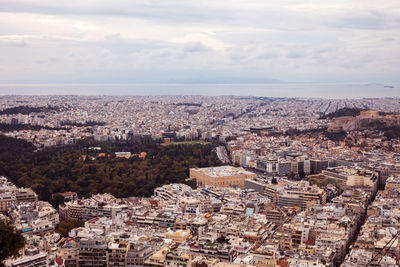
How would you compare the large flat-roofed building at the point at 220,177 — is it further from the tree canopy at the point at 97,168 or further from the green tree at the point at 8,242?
the green tree at the point at 8,242

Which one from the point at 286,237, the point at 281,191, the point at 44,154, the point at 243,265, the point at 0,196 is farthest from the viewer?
the point at 44,154

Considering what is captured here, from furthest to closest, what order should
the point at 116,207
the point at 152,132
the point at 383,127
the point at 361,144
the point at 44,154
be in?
the point at 152,132 → the point at 383,127 → the point at 361,144 → the point at 44,154 → the point at 116,207

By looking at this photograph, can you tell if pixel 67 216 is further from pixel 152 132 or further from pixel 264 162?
pixel 152 132

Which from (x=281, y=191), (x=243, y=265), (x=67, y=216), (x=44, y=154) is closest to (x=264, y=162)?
(x=281, y=191)

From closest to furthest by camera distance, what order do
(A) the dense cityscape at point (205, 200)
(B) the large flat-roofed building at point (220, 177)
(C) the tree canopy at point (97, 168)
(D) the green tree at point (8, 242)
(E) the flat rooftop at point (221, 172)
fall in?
(D) the green tree at point (8, 242) → (A) the dense cityscape at point (205, 200) → (C) the tree canopy at point (97, 168) → (B) the large flat-roofed building at point (220, 177) → (E) the flat rooftop at point (221, 172)

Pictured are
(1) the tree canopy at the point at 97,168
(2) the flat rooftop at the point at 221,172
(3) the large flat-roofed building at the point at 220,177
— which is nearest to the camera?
(1) the tree canopy at the point at 97,168

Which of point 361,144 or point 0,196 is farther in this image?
point 361,144

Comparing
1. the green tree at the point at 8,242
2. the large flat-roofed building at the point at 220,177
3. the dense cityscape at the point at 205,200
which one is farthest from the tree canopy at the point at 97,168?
the green tree at the point at 8,242
